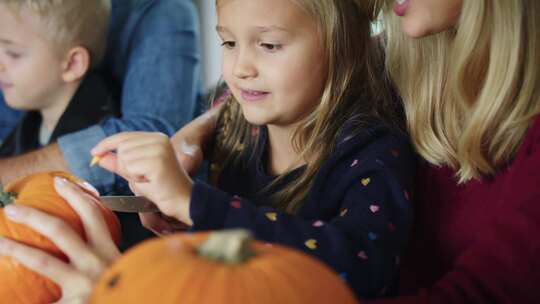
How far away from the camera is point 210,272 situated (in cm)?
56

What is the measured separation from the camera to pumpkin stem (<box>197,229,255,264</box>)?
560 millimetres

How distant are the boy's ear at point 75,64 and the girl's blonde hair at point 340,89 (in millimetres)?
725

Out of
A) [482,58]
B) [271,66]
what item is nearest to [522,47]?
[482,58]

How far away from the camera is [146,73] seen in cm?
164

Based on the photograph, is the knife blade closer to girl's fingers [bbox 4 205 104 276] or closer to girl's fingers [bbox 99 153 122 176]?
girl's fingers [bbox 99 153 122 176]

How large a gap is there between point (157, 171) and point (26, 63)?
925mm

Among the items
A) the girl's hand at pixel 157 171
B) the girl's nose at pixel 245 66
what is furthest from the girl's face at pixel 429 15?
the girl's hand at pixel 157 171

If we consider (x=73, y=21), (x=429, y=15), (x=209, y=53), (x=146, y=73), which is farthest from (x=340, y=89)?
(x=209, y=53)

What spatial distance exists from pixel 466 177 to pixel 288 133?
337 mm

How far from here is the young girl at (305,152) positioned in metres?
0.84

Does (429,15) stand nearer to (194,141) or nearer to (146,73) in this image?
(194,141)

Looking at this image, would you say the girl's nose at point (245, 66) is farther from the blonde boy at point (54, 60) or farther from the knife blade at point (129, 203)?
the blonde boy at point (54, 60)

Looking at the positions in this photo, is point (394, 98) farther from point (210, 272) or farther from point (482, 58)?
point (210, 272)

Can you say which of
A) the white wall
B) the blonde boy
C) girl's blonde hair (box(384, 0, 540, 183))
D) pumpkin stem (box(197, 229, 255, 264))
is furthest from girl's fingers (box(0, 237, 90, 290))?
the white wall
